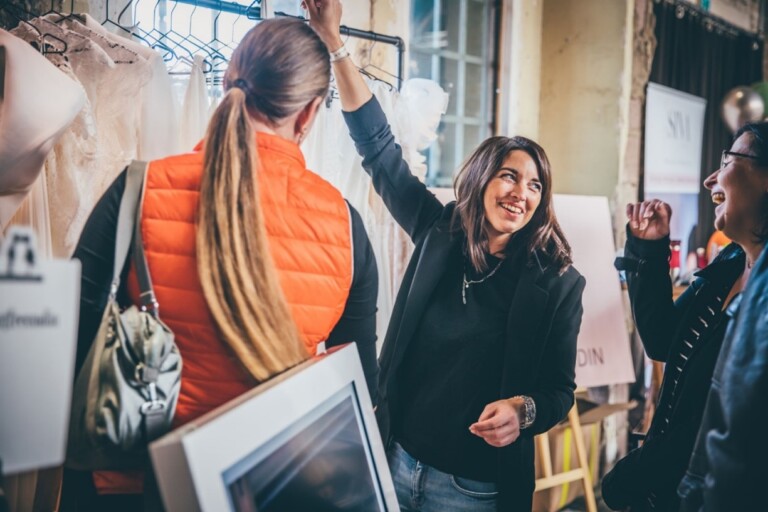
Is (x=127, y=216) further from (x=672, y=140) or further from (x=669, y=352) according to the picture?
(x=672, y=140)

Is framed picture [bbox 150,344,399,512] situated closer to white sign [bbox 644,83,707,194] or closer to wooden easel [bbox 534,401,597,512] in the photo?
wooden easel [bbox 534,401,597,512]

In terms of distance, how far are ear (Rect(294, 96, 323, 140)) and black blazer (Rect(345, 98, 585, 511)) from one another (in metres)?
0.34

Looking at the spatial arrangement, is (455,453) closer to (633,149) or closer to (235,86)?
(235,86)

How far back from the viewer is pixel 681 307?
1748mm

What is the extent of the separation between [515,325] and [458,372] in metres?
0.18

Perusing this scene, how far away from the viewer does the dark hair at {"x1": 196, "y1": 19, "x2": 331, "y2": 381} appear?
1070 millimetres

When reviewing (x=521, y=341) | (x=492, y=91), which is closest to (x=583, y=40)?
(x=492, y=91)

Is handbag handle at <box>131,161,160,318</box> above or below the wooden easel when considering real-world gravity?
above

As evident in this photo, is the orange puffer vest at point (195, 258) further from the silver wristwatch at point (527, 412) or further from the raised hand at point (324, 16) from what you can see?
the silver wristwatch at point (527, 412)

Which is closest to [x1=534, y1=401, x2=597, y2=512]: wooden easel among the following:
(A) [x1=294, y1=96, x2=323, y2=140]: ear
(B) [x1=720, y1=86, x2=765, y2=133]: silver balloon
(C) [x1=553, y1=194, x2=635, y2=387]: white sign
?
(C) [x1=553, y1=194, x2=635, y2=387]: white sign

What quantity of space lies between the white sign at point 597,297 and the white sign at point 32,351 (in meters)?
2.16

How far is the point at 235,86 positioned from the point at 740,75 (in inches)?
174

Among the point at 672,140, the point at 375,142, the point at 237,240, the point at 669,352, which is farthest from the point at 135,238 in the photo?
the point at 672,140

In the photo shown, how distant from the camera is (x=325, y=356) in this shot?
3.73ft
